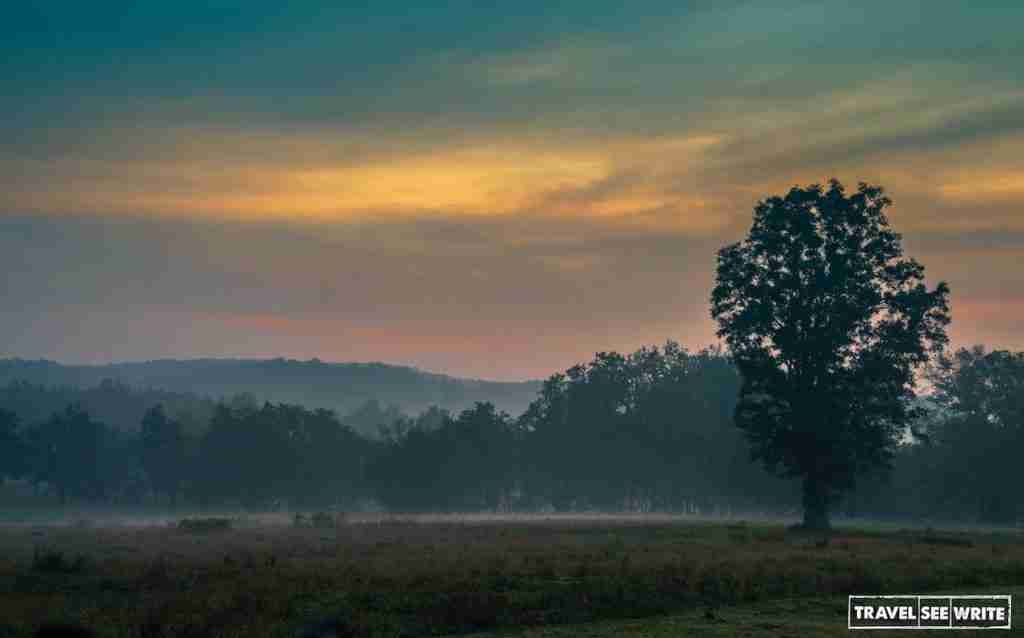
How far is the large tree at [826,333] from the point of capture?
53.7m

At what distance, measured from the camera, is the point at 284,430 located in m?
140

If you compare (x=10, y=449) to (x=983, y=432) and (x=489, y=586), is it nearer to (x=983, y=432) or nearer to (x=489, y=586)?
(x=983, y=432)

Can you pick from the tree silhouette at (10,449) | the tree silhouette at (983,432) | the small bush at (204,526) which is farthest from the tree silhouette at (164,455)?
the tree silhouette at (983,432)

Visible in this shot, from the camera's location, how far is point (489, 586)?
25578 millimetres

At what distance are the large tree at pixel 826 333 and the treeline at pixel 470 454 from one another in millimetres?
55345

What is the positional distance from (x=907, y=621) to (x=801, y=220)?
37.0 metres

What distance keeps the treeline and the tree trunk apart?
2107 inches

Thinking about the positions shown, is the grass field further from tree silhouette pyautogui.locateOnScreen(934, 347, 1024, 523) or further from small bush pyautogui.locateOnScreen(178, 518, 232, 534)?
tree silhouette pyautogui.locateOnScreen(934, 347, 1024, 523)

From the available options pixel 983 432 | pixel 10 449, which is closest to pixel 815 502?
pixel 983 432

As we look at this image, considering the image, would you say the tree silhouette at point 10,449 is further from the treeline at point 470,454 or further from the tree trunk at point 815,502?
the tree trunk at point 815,502

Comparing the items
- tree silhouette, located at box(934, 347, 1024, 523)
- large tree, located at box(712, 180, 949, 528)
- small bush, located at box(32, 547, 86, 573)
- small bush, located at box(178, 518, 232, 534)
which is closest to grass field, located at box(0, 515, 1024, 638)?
small bush, located at box(32, 547, 86, 573)

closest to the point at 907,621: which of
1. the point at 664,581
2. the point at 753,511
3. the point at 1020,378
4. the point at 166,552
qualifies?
the point at 664,581

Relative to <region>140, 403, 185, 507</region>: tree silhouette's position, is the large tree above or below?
above

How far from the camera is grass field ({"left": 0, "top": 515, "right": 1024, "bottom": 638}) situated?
20.8m
